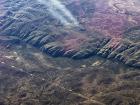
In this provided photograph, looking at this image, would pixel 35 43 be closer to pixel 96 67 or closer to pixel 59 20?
pixel 59 20

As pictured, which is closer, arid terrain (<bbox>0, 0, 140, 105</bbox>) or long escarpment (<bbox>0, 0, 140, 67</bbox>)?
arid terrain (<bbox>0, 0, 140, 105</bbox>)

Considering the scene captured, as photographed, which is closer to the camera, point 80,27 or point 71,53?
point 71,53

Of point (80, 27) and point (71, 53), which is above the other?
point (80, 27)

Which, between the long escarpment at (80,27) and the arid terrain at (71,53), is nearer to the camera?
the arid terrain at (71,53)

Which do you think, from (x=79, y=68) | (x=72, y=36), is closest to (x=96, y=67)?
(x=79, y=68)
